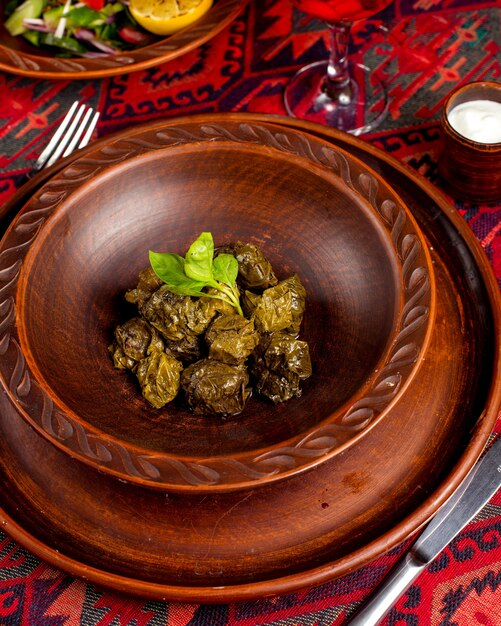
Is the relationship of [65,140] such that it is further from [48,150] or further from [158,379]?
[158,379]

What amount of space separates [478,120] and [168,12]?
169 cm

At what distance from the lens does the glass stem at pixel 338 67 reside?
3.49 m

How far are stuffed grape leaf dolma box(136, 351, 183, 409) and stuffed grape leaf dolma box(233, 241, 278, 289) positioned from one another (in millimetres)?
429

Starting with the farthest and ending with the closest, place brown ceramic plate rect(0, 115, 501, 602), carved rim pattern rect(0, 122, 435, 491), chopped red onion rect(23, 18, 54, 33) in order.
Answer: chopped red onion rect(23, 18, 54, 33) → brown ceramic plate rect(0, 115, 501, 602) → carved rim pattern rect(0, 122, 435, 491)

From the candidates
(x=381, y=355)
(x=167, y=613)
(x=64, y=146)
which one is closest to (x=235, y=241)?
(x=381, y=355)

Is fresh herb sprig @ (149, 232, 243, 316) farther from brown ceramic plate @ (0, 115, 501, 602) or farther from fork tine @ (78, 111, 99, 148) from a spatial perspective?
fork tine @ (78, 111, 99, 148)

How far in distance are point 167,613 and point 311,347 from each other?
40.4 inches

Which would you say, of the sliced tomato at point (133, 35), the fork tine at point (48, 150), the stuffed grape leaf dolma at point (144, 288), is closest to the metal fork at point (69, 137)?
the fork tine at point (48, 150)

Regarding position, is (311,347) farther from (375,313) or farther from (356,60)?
(356,60)

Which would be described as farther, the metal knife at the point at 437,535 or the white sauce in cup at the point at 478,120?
the white sauce in cup at the point at 478,120

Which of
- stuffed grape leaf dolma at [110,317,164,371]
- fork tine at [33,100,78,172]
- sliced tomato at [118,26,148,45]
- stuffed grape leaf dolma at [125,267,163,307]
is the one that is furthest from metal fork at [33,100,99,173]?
stuffed grape leaf dolma at [110,317,164,371]

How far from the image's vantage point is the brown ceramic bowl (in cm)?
312

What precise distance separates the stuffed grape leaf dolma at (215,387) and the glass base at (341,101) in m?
1.75

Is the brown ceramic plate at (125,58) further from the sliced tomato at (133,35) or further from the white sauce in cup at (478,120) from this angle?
the white sauce in cup at (478,120)
